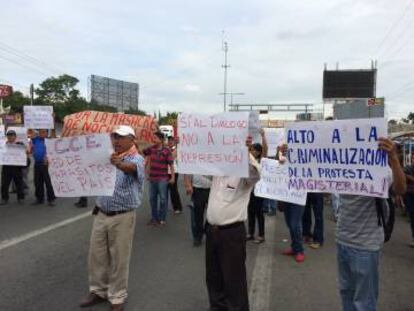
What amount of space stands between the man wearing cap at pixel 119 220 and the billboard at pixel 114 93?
2798 inches

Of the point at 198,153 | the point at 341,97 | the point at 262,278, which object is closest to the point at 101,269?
the point at 198,153

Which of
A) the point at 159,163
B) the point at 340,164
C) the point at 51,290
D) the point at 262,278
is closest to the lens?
the point at 340,164

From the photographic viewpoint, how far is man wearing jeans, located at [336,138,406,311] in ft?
13.2

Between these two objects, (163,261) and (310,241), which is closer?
(163,261)

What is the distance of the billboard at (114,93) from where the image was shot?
77625mm

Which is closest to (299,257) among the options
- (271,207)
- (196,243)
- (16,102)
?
(196,243)

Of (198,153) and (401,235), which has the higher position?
(198,153)

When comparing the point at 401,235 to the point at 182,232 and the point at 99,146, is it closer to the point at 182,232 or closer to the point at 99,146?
the point at 182,232

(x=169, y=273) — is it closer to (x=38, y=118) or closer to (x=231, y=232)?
(x=231, y=232)

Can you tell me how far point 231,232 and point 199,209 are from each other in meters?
3.75

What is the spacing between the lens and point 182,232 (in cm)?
952

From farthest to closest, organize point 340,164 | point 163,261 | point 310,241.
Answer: point 310,241 < point 163,261 < point 340,164

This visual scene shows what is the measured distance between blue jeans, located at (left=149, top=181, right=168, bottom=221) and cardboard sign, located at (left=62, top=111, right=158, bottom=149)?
35.3 inches

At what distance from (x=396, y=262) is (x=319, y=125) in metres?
4.09
